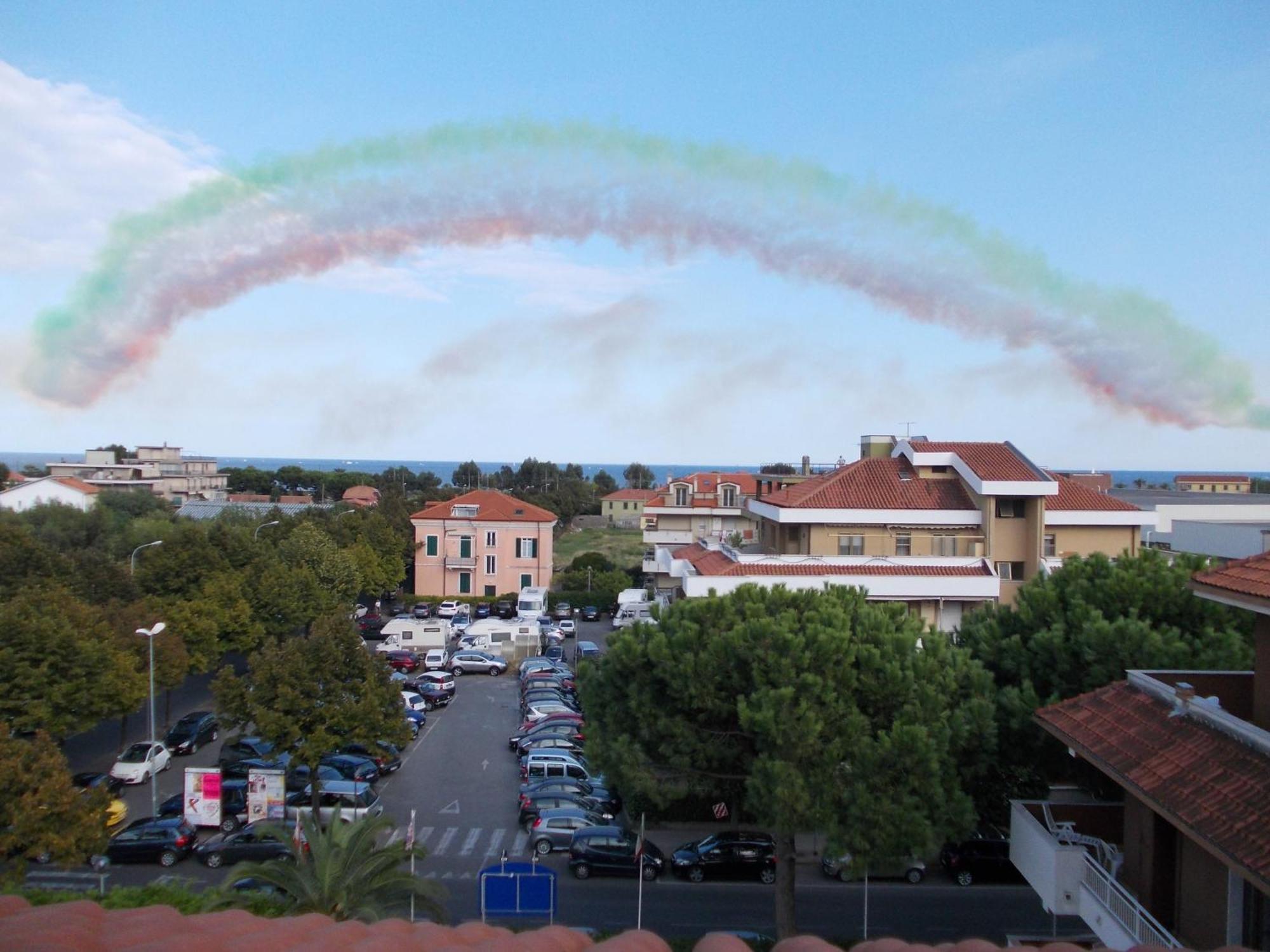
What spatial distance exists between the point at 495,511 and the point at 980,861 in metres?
42.1

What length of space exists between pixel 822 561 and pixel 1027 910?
12.5 meters

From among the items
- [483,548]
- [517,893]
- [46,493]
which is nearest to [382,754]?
[517,893]

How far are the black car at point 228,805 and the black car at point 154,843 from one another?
1250mm

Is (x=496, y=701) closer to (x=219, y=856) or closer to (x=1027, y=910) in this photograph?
(x=219, y=856)

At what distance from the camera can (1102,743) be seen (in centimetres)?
1125

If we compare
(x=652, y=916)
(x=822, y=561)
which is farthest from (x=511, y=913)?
(x=822, y=561)

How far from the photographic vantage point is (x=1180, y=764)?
32.7 feet

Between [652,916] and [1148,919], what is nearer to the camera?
[1148,919]

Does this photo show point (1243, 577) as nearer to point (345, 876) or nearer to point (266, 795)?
point (345, 876)

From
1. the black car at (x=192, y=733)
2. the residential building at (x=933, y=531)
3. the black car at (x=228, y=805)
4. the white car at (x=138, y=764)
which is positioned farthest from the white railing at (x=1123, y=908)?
the black car at (x=192, y=733)

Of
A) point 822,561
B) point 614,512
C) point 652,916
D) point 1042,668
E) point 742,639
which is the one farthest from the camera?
point 614,512

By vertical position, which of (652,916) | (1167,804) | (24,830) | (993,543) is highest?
(993,543)

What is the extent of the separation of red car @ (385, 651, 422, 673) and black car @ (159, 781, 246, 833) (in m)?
17.3

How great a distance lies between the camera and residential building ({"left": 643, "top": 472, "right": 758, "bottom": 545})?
173 feet
